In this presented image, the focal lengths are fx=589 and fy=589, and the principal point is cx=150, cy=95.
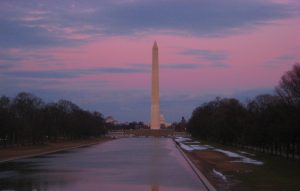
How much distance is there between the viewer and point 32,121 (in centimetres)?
8875

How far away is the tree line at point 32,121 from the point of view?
2997 inches

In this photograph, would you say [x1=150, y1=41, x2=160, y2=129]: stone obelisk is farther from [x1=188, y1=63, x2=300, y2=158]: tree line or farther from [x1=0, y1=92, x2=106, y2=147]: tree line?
[x1=188, y1=63, x2=300, y2=158]: tree line

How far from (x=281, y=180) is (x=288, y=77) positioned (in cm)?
2073

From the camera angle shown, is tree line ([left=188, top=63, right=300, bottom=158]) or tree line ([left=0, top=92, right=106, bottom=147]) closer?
tree line ([left=188, top=63, right=300, bottom=158])

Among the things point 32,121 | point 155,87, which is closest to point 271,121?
point 32,121

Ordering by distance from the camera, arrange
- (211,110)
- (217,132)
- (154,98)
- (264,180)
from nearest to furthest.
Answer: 1. (264,180)
2. (217,132)
3. (211,110)
4. (154,98)

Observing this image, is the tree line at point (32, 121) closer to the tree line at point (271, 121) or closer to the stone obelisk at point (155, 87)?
the stone obelisk at point (155, 87)

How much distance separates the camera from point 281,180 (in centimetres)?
2364

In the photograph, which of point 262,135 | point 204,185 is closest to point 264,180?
point 204,185

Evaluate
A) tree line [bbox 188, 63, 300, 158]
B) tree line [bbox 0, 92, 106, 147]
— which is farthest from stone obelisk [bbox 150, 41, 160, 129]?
tree line [bbox 188, 63, 300, 158]

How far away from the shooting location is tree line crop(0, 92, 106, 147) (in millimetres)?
76125

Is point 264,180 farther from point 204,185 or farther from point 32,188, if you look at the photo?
point 32,188

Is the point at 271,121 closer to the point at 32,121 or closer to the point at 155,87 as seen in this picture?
the point at 32,121

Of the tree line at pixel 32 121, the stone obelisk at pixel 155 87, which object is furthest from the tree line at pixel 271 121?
the stone obelisk at pixel 155 87
